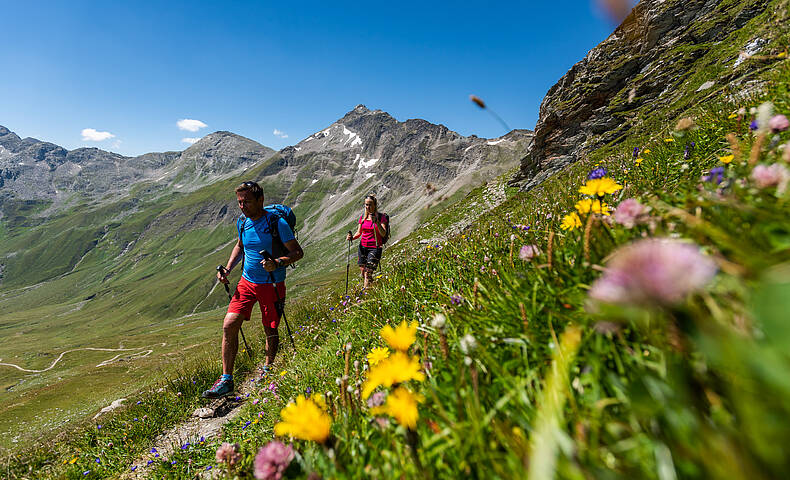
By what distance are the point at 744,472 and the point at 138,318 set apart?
24974 centimetres

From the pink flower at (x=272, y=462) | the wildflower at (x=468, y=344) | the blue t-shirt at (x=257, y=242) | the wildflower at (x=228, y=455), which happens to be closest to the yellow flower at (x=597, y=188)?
the wildflower at (x=468, y=344)

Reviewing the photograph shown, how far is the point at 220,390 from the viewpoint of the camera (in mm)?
7312

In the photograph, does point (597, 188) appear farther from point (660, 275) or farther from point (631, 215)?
point (660, 275)

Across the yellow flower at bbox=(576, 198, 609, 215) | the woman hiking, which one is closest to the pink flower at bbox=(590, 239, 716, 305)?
the yellow flower at bbox=(576, 198, 609, 215)

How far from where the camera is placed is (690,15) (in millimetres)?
29250

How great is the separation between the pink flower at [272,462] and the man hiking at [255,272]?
626cm

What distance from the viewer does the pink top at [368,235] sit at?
12119 millimetres

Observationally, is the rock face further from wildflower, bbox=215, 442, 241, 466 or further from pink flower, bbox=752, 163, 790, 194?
wildflower, bbox=215, 442, 241, 466

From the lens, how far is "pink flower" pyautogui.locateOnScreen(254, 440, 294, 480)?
1.41m

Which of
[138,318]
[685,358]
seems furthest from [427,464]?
[138,318]

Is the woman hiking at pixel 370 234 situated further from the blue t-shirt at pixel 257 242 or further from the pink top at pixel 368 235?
the blue t-shirt at pixel 257 242

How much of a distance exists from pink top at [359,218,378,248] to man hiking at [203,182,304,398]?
165 inches

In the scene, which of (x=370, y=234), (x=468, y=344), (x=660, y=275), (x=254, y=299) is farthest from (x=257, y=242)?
(x=660, y=275)

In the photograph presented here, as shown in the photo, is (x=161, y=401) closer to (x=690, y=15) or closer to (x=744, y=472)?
(x=744, y=472)
